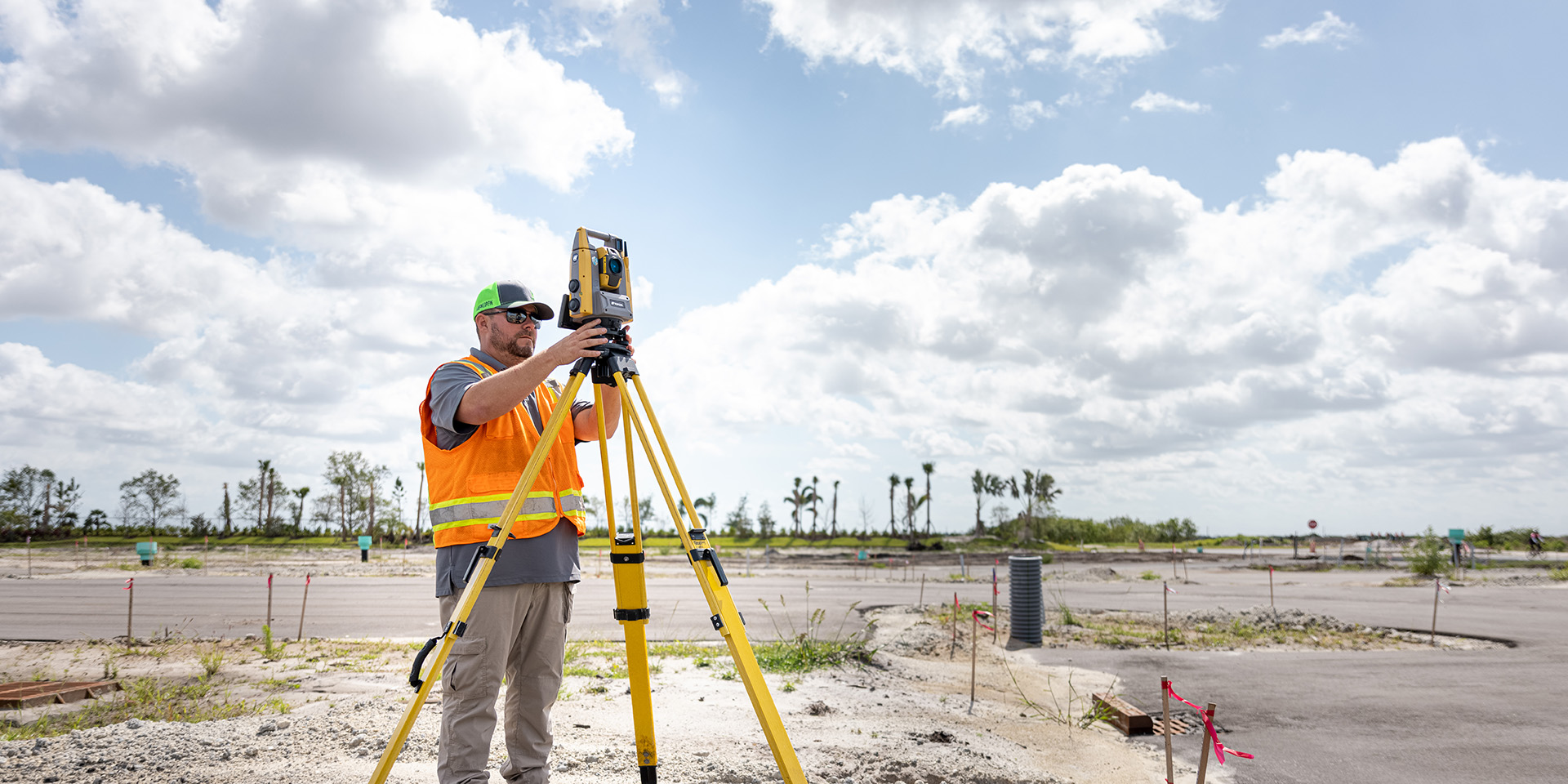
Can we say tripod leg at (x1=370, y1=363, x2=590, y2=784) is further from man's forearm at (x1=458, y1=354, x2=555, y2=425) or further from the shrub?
the shrub

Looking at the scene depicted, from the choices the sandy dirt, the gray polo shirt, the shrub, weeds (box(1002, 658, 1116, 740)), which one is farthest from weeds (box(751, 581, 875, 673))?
the shrub

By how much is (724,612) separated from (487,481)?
1.05m

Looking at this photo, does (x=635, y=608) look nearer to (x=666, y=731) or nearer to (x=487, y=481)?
(x=487, y=481)

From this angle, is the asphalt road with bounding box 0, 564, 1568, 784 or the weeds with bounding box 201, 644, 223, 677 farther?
the weeds with bounding box 201, 644, 223, 677

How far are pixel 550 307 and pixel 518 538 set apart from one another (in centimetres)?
95

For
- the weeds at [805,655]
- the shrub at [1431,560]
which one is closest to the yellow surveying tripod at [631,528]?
the weeds at [805,655]

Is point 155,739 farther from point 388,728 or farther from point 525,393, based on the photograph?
point 525,393

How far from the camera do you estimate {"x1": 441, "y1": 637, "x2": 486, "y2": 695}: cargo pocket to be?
8.75ft

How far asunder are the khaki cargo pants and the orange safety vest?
0.79 ft

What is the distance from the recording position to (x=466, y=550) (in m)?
2.76

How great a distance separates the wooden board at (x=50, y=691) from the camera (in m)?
5.86

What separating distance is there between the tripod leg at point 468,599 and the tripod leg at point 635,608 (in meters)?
0.17

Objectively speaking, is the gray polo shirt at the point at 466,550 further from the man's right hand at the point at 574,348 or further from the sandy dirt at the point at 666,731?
the sandy dirt at the point at 666,731

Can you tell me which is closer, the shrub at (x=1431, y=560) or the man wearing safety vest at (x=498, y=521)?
the man wearing safety vest at (x=498, y=521)
